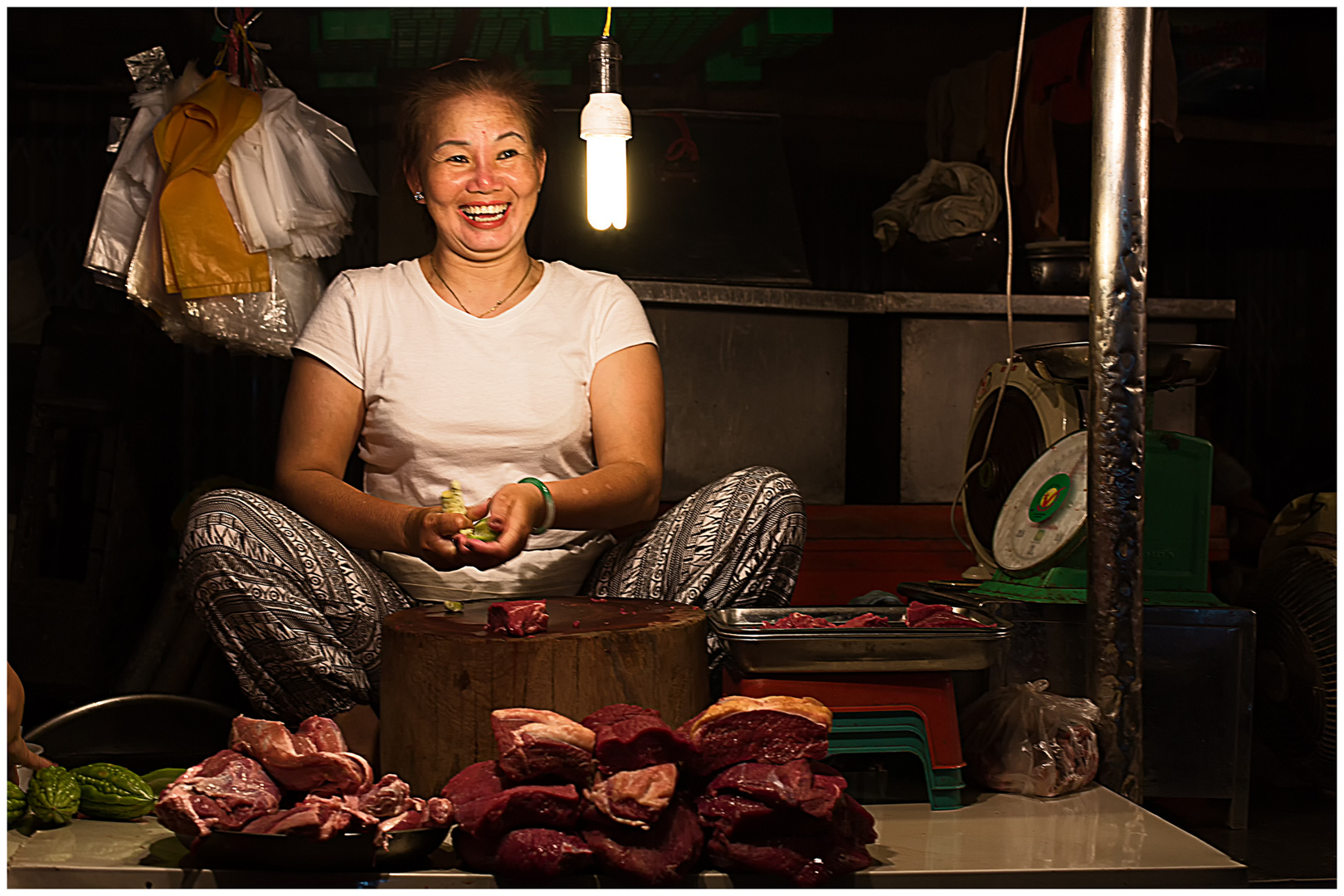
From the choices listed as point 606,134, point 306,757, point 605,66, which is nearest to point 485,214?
point 606,134

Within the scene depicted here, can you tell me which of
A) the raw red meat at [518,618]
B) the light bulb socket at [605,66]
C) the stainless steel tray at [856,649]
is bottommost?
the stainless steel tray at [856,649]

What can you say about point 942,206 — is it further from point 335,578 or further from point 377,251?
point 335,578

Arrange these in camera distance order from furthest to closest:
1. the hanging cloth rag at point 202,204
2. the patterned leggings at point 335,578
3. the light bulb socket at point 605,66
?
1. the hanging cloth rag at point 202,204
2. the light bulb socket at point 605,66
3. the patterned leggings at point 335,578

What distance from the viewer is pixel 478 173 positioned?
3043mm

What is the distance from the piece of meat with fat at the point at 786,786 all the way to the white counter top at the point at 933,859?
13 centimetres

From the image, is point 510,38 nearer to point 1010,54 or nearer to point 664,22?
point 664,22

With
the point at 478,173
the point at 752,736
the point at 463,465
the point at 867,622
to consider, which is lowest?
the point at 752,736

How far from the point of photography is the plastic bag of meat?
7.79 feet

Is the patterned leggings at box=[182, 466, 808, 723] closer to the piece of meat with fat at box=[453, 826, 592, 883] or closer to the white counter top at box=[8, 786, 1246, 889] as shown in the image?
the white counter top at box=[8, 786, 1246, 889]

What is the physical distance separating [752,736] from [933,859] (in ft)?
1.25

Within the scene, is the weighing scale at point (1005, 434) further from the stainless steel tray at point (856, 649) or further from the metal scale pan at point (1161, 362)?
the stainless steel tray at point (856, 649)

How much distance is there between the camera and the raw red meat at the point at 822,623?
7.59 ft

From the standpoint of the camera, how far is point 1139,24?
2.44 m

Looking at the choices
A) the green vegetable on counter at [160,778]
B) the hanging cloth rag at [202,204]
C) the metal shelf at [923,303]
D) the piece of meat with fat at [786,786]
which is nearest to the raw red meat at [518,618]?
the piece of meat with fat at [786,786]
